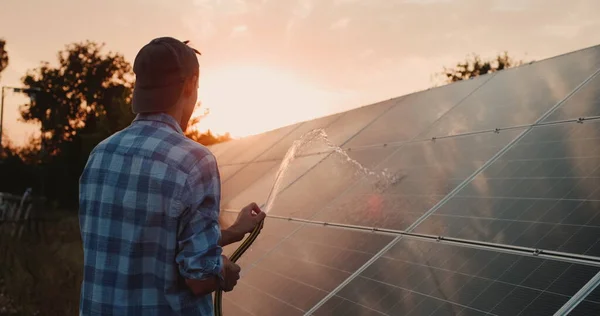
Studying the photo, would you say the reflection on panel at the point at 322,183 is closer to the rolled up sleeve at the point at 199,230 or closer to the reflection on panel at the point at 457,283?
the reflection on panel at the point at 457,283

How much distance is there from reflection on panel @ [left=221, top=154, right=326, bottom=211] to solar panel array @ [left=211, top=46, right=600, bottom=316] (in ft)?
0.27

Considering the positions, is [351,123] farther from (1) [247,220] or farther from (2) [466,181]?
(1) [247,220]

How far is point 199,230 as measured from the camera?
301 centimetres

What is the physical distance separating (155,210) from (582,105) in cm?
567

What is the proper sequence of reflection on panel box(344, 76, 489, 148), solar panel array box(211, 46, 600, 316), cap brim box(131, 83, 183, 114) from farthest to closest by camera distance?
reflection on panel box(344, 76, 489, 148), solar panel array box(211, 46, 600, 316), cap brim box(131, 83, 183, 114)

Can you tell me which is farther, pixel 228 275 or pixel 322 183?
pixel 322 183

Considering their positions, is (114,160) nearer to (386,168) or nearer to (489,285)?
(489,285)

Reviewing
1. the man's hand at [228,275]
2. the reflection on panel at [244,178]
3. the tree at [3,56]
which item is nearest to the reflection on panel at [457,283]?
the man's hand at [228,275]

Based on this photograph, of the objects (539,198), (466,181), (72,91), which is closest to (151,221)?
(539,198)

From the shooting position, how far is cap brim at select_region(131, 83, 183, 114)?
3279 mm

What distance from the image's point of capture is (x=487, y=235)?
557cm

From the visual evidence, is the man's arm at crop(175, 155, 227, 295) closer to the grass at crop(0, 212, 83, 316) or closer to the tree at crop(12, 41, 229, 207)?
the grass at crop(0, 212, 83, 316)

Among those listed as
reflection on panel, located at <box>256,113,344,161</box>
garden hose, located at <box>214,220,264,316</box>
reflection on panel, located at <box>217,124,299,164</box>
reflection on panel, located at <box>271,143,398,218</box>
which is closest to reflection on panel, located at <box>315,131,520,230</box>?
reflection on panel, located at <box>271,143,398,218</box>

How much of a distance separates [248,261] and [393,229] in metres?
2.33
